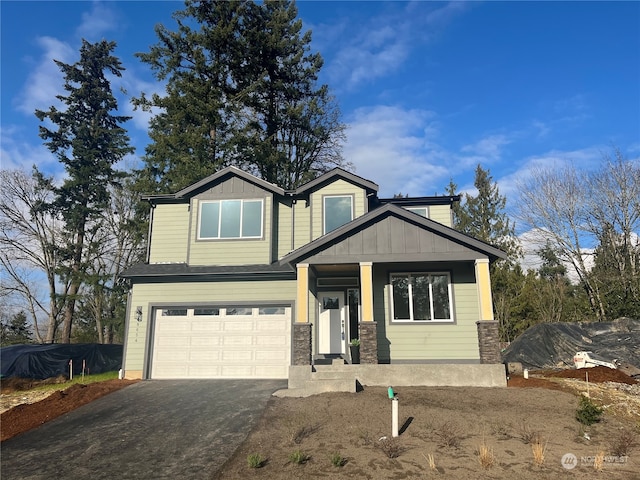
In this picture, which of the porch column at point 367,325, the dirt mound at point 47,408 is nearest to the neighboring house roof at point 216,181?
the porch column at point 367,325

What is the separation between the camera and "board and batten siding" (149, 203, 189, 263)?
14.9 m

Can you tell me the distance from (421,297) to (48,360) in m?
15.5

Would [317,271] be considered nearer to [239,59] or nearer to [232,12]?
[239,59]

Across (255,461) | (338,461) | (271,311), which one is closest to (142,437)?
(255,461)

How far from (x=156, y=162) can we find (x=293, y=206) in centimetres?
1371

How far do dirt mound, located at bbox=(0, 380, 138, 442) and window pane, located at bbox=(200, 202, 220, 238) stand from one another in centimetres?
548

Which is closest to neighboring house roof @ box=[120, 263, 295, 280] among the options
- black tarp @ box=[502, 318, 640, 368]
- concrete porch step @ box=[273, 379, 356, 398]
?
concrete porch step @ box=[273, 379, 356, 398]

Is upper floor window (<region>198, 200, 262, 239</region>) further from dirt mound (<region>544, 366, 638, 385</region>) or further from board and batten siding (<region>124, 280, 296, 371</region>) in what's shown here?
dirt mound (<region>544, 366, 638, 385</region>)

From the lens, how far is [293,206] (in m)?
15.0

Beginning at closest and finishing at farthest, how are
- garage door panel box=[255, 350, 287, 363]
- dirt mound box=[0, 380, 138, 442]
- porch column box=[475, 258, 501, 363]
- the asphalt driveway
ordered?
the asphalt driveway → dirt mound box=[0, 380, 138, 442] → porch column box=[475, 258, 501, 363] → garage door panel box=[255, 350, 287, 363]

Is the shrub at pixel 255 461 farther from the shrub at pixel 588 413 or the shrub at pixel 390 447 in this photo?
the shrub at pixel 588 413

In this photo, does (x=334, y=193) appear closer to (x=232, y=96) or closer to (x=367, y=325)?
(x=367, y=325)

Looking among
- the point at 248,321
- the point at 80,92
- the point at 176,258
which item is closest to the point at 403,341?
the point at 248,321

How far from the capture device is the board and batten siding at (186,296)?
13.5 m
